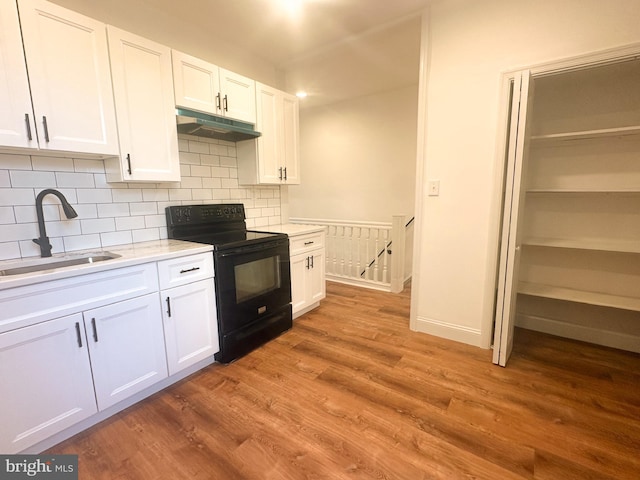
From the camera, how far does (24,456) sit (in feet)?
4.57

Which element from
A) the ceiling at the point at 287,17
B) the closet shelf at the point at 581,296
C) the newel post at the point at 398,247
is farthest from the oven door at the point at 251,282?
the closet shelf at the point at 581,296

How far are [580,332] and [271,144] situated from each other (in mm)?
3224

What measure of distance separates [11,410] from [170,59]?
2197 millimetres

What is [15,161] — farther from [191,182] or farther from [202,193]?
[202,193]

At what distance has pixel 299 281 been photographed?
9.50 ft

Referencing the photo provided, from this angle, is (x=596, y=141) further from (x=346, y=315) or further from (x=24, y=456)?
(x=24, y=456)

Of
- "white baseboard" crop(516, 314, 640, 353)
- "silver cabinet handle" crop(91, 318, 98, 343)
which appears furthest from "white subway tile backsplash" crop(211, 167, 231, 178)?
"white baseboard" crop(516, 314, 640, 353)

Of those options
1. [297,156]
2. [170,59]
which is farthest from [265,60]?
[170,59]

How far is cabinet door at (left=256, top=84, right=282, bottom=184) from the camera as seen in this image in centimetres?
275

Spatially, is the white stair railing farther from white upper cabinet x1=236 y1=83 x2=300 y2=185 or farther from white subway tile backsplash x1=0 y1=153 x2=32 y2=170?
white subway tile backsplash x1=0 y1=153 x2=32 y2=170

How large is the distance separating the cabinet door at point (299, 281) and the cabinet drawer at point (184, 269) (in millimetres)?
893

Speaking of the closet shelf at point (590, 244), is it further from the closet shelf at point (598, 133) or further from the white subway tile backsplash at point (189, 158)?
the white subway tile backsplash at point (189, 158)

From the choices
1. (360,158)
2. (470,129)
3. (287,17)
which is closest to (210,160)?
(287,17)

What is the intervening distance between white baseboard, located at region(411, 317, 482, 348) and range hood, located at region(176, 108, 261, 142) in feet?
7.37
